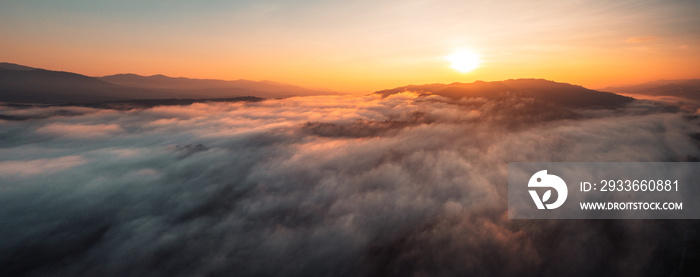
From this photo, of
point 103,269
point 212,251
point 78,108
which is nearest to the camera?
point 103,269

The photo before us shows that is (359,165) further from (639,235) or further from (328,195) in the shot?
(639,235)

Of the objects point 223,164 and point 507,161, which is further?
point 223,164

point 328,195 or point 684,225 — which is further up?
point 328,195

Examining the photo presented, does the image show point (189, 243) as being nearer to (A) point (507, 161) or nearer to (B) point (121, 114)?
(A) point (507, 161)

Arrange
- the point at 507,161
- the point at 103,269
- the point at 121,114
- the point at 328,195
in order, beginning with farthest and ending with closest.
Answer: the point at 121,114 < the point at 507,161 < the point at 328,195 < the point at 103,269

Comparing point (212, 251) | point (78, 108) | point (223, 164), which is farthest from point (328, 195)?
point (78, 108)

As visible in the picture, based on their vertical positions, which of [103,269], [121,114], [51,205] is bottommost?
[103,269]

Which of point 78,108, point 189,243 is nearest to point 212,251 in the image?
point 189,243

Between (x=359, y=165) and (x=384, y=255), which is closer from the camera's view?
(x=384, y=255)

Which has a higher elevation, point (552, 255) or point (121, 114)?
point (121, 114)
